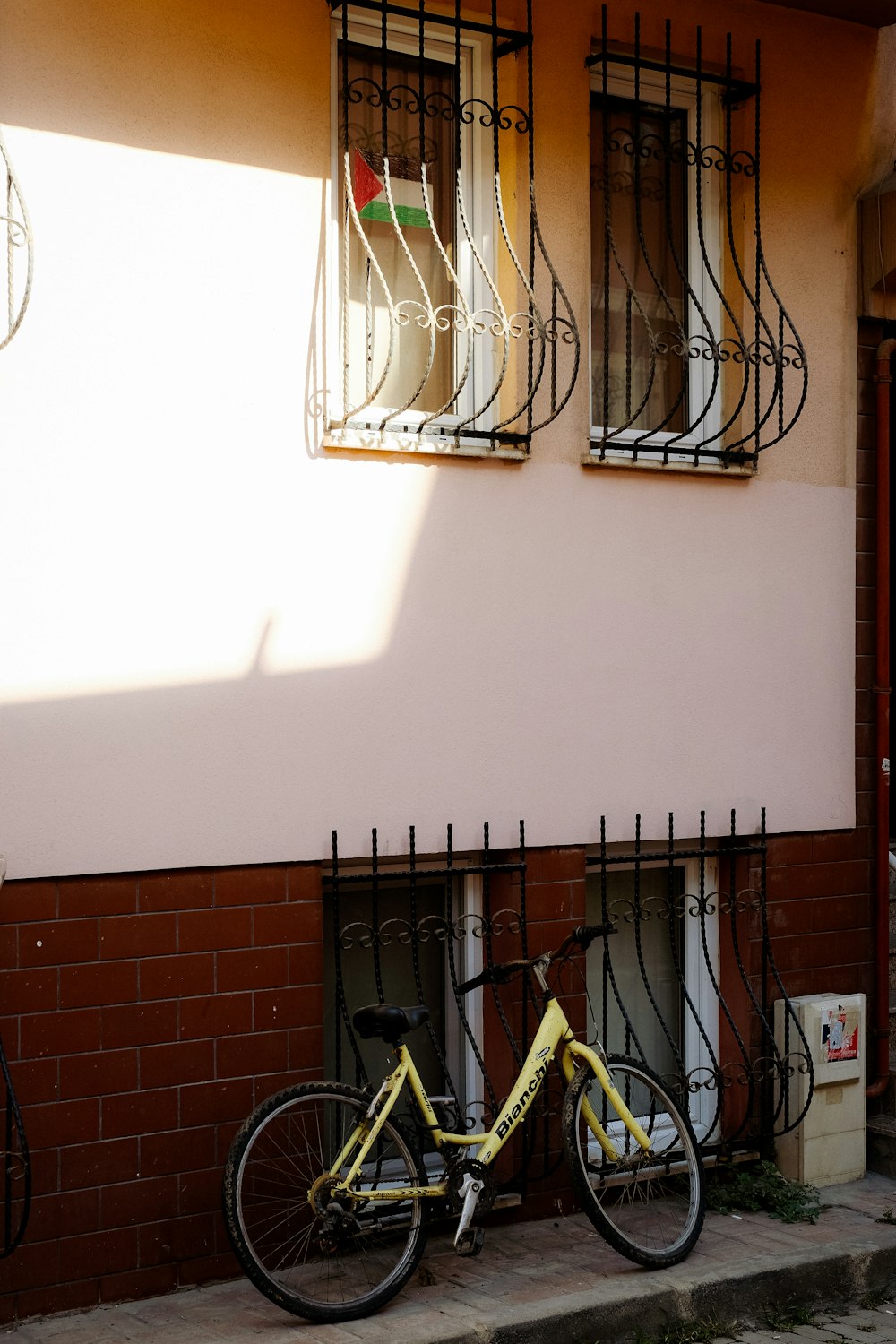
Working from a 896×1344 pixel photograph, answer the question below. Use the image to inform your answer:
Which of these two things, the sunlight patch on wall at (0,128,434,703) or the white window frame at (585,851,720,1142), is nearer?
the sunlight patch on wall at (0,128,434,703)

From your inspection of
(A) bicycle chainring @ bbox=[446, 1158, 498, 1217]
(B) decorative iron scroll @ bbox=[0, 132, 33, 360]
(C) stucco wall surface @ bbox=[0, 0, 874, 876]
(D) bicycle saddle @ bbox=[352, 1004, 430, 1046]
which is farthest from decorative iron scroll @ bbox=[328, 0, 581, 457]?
(A) bicycle chainring @ bbox=[446, 1158, 498, 1217]

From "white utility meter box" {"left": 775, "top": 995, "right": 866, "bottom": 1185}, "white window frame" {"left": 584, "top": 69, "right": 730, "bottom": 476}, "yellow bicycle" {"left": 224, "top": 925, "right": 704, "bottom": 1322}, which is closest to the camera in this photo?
"yellow bicycle" {"left": 224, "top": 925, "right": 704, "bottom": 1322}

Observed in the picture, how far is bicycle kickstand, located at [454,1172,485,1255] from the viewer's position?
15.5ft

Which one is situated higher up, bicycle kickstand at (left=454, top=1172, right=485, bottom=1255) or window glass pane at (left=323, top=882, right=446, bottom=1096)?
window glass pane at (left=323, top=882, right=446, bottom=1096)

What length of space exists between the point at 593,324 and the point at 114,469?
7.25 ft

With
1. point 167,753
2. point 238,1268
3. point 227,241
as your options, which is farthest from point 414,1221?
point 227,241

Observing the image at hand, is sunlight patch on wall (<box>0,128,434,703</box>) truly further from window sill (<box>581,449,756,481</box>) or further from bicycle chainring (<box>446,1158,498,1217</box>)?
bicycle chainring (<box>446,1158,498,1217</box>)

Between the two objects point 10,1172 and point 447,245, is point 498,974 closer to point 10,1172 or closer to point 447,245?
point 10,1172

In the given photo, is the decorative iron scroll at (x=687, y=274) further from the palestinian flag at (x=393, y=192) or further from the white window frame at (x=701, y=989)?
the white window frame at (x=701, y=989)

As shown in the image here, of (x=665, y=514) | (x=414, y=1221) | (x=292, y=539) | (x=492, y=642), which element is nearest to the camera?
(x=414, y=1221)

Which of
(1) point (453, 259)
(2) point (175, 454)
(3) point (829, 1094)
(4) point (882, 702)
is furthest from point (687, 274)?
(3) point (829, 1094)

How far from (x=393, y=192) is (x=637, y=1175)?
3.70 metres

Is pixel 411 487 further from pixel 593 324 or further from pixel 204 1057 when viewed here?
pixel 204 1057

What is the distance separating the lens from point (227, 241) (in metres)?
4.97
